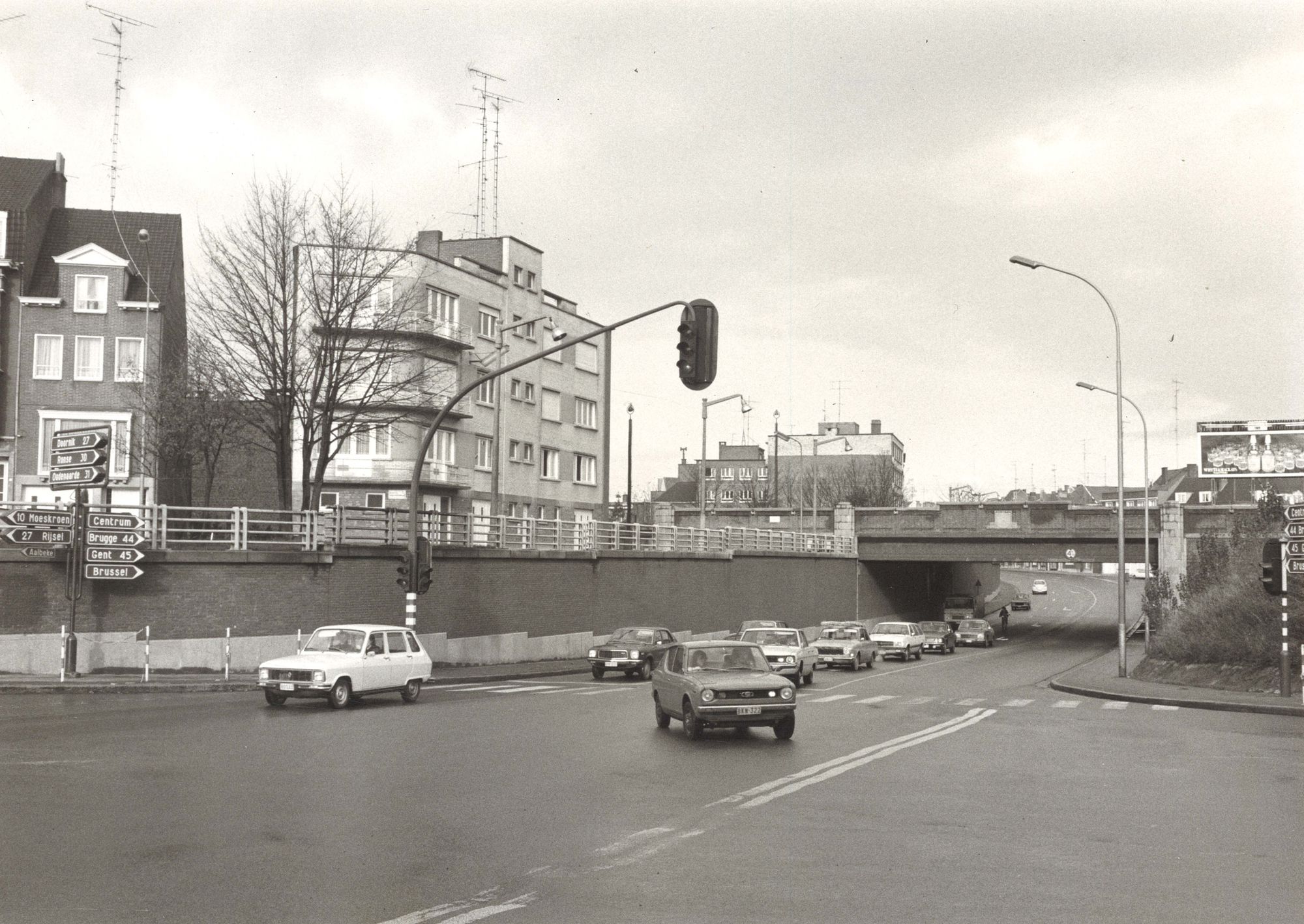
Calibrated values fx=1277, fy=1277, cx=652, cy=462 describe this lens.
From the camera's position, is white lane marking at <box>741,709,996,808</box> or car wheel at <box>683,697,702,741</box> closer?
white lane marking at <box>741,709,996,808</box>

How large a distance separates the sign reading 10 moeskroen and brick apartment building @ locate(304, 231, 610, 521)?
50.5 ft

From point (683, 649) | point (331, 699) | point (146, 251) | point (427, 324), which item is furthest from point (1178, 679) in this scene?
point (146, 251)

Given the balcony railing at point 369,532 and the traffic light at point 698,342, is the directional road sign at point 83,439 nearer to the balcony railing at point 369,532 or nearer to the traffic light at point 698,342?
the balcony railing at point 369,532

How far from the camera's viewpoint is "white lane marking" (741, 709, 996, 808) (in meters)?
12.1

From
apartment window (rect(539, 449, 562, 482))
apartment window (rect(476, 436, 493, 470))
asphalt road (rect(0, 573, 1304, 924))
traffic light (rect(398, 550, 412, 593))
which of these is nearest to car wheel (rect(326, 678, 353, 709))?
asphalt road (rect(0, 573, 1304, 924))

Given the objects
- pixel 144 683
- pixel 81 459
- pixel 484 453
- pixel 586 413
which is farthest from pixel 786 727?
pixel 586 413

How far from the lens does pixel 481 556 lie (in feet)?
119

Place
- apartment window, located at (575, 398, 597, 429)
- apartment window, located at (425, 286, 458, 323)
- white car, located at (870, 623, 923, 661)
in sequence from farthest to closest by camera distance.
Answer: apartment window, located at (575, 398, 597, 429) → apartment window, located at (425, 286, 458, 323) → white car, located at (870, 623, 923, 661)

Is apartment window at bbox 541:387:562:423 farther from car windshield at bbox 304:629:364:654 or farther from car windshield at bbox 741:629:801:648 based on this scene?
car windshield at bbox 304:629:364:654

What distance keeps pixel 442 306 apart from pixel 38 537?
26.0 meters

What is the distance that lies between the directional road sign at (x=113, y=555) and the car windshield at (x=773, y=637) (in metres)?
15.1

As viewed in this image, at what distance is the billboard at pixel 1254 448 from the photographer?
6988 centimetres

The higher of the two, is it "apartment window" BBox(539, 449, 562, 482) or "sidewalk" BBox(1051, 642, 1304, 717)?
"apartment window" BBox(539, 449, 562, 482)

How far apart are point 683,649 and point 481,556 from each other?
1828 centimetres
